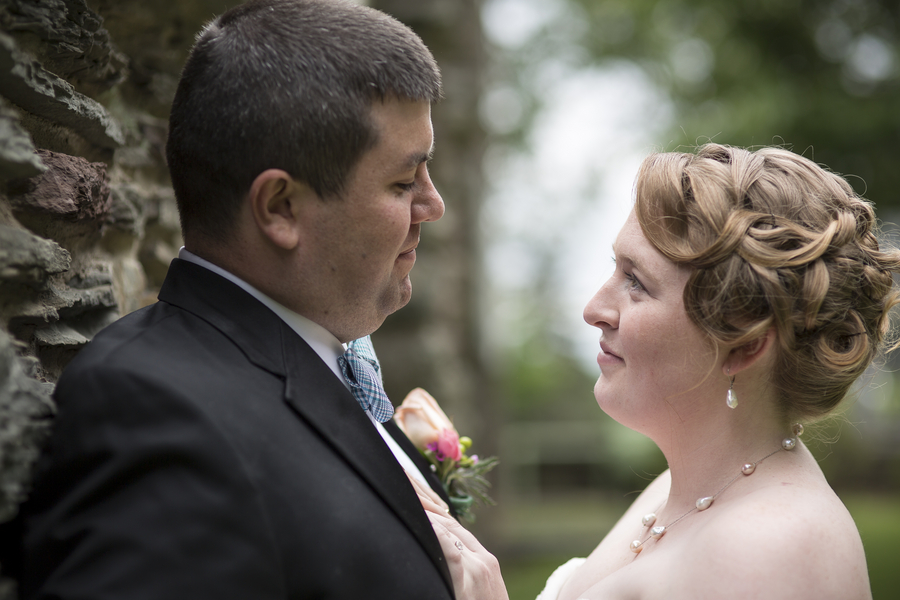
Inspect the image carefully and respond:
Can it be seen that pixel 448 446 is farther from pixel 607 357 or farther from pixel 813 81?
pixel 813 81

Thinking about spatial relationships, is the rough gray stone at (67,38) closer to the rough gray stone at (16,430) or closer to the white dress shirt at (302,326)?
the white dress shirt at (302,326)

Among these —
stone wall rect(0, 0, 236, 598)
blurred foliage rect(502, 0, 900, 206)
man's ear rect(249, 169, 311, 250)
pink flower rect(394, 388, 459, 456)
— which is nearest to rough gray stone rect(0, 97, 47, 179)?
stone wall rect(0, 0, 236, 598)

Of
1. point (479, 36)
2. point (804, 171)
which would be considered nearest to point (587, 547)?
point (479, 36)

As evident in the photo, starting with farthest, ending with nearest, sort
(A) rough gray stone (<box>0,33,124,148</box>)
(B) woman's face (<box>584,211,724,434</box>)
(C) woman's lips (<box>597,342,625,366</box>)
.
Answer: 1. (C) woman's lips (<box>597,342,625,366</box>)
2. (B) woman's face (<box>584,211,724,434</box>)
3. (A) rough gray stone (<box>0,33,124,148</box>)

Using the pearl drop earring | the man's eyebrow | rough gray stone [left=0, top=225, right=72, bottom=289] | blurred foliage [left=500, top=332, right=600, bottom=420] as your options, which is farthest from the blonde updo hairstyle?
blurred foliage [left=500, top=332, right=600, bottom=420]

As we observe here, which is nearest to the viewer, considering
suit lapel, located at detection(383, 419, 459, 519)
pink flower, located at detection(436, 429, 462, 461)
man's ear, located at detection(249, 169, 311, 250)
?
man's ear, located at detection(249, 169, 311, 250)

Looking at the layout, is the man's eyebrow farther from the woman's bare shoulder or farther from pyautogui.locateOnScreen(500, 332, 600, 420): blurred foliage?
pyautogui.locateOnScreen(500, 332, 600, 420): blurred foliage

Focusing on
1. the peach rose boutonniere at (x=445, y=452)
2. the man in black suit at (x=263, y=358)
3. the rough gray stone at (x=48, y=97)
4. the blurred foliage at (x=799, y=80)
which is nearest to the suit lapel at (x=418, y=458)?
the peach rose boutonniere at (x=445, y=452)

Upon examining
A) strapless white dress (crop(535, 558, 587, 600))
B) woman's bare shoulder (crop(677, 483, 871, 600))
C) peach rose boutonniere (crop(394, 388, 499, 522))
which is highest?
woman's bare shoulder (crop(677, 483, 871, 600))

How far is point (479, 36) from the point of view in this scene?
8047 mm

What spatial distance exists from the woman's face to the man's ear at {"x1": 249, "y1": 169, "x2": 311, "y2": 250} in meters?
0.95

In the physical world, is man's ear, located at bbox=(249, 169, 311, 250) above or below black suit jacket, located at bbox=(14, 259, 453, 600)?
above

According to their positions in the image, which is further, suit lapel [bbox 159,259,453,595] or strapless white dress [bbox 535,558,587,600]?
strapless white dress [bbox 535,558,587,600]

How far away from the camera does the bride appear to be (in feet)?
6.25
